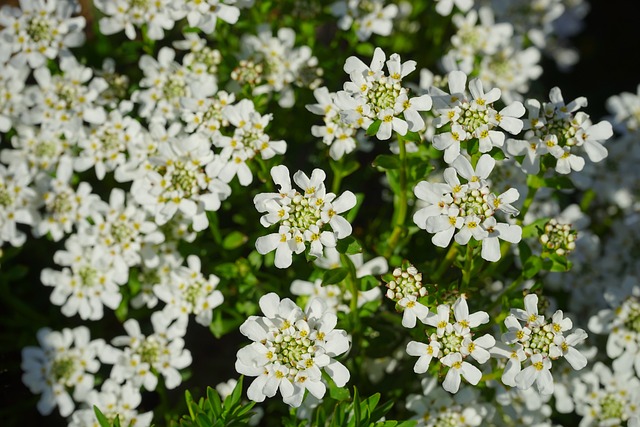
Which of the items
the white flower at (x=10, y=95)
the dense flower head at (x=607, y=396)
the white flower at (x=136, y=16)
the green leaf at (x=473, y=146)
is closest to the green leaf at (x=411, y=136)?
the green leaf at (x=473, y=146)

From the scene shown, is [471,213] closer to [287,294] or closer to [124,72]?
[287,294]

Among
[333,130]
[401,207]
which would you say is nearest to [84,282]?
[333,130]

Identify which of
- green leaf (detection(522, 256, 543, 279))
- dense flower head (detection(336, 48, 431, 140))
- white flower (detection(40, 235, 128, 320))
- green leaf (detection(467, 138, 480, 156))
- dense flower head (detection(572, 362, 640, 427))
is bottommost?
dense flower head (detection(572, 362, 640, 427))

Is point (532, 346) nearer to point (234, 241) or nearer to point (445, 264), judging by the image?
point (445, 264)

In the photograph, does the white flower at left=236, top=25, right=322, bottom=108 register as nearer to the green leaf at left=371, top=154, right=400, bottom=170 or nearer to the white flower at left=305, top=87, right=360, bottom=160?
the white flower at left=305, top=87, right=360, bottom=160

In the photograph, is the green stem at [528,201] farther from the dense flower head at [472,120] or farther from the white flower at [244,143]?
the white flower at [244,143]

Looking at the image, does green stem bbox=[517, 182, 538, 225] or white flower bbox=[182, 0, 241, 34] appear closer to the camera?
green stem bbox=[517, 182, 538, 225]

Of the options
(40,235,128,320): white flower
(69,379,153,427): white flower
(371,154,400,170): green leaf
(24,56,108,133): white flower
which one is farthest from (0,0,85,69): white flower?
(371,154,400,170): green leaf

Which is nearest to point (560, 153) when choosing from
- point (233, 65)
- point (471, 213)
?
point (471, 213)
